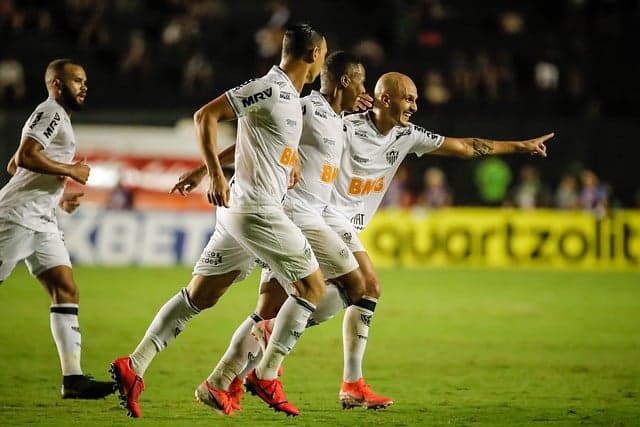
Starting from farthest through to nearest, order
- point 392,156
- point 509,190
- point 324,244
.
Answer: point 509,190 → point 392,156 → point 324,244

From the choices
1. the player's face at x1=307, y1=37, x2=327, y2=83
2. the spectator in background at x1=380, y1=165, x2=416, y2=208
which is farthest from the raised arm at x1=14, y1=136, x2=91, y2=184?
the spectator in background at x1=380, y1=165, x2=416, y2=208

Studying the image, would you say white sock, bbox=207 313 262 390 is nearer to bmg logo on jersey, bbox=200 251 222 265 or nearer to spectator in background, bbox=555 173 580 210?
bmg logo on jersey, bbox=200 251 222 265

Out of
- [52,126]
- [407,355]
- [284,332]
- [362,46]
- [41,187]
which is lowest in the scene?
[407,355]

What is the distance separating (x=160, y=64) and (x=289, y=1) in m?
4.01

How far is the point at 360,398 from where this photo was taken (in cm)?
777

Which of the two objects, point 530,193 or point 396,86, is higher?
point 396,86

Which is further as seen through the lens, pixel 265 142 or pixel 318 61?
pixel 318 61

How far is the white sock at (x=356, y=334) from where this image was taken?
790 cm

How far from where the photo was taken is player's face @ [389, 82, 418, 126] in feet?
26.4

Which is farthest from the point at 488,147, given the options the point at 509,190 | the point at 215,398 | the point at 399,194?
the point at 509,190

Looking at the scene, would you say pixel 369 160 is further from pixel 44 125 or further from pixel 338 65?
pixel 44 125

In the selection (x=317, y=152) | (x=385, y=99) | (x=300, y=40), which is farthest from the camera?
(x=385, y=99)

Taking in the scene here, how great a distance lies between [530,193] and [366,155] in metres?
16.8

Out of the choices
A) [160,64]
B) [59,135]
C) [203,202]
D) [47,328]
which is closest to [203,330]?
[47,328]
